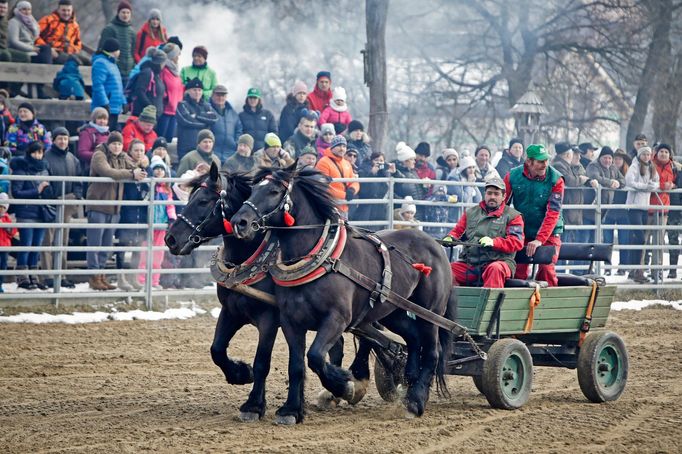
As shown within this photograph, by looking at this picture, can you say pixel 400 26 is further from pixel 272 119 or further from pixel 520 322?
pixel 520 322

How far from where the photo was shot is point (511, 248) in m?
8.52

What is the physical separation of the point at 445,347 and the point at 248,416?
5.45ft

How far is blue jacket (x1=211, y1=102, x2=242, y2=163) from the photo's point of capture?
1457cm

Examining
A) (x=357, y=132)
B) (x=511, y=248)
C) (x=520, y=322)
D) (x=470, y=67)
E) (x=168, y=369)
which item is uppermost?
(x=470, y=67)

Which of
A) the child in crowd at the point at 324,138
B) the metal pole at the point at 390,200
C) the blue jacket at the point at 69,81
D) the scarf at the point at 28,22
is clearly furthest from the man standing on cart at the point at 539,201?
the scarf at the point at 28,22

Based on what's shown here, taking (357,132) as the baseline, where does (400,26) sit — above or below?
above

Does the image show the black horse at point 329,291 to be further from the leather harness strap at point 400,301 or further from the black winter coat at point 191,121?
the black winter coat at point 191,121

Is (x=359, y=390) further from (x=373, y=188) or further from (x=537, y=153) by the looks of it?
(x=373, y=188)

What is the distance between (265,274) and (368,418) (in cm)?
130

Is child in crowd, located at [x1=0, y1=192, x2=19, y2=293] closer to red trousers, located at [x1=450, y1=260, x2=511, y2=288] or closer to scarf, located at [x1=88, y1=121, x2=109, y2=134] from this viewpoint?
scarf, located at [x1=88, y1=121, x2=109, y2=134]

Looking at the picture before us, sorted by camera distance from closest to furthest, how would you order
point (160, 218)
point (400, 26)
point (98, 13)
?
point (160, 218) → point (400, 26) → point (98, 13)

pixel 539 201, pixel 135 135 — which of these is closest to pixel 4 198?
pixel 135 135

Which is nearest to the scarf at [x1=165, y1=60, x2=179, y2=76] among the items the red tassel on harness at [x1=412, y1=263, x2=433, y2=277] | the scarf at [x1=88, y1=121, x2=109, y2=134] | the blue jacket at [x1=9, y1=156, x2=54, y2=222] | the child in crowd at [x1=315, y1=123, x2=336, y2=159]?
the scarf at [x1=88, y1=121, x2=109, y2=134]

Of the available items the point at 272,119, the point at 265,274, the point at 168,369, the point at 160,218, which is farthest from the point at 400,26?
the point at 265,274
